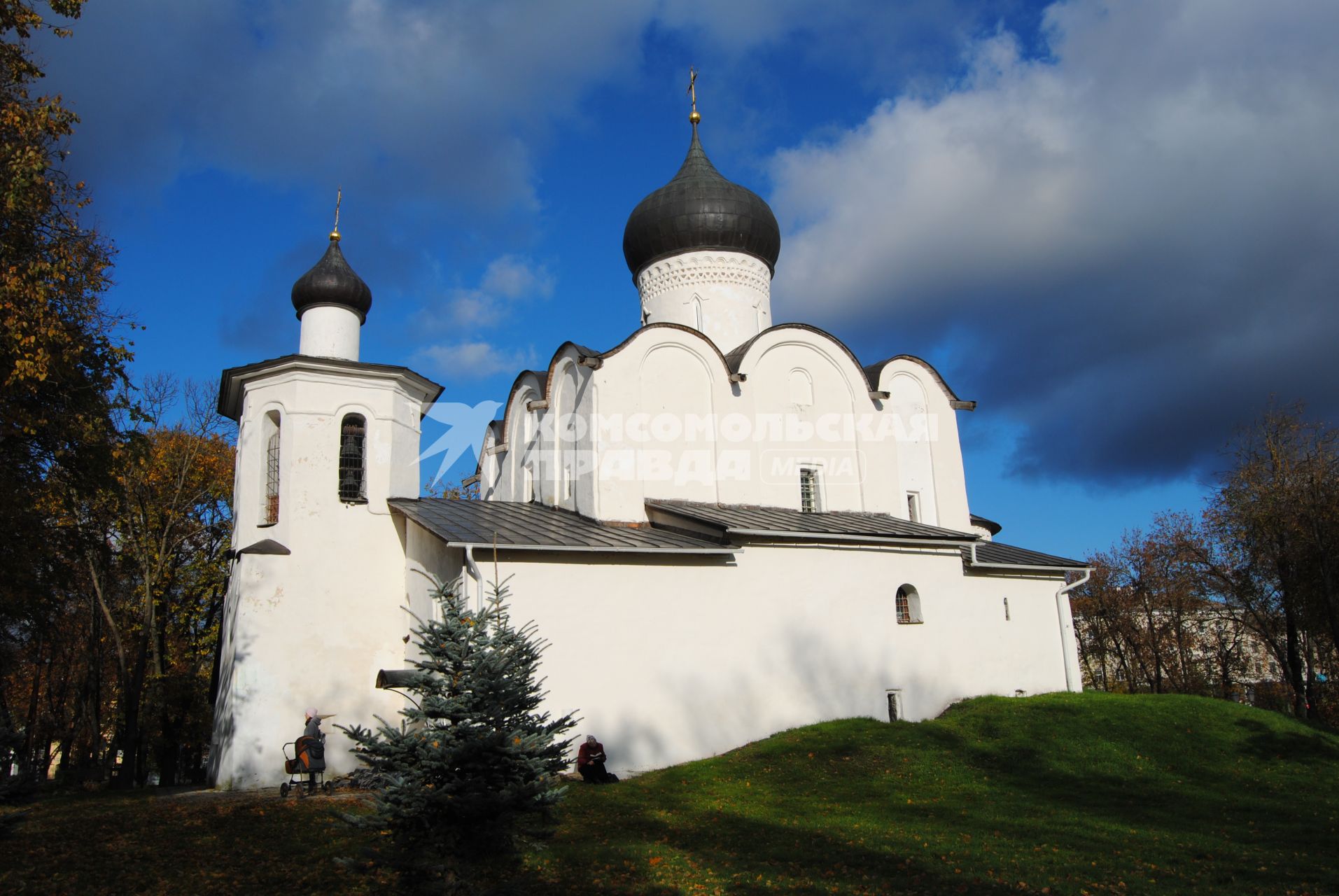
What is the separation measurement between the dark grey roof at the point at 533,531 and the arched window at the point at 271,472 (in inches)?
66.1

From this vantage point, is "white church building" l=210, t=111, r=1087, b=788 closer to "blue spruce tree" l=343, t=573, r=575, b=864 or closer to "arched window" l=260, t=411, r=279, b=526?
"arched window" l=260, t=411, r=279, b=526

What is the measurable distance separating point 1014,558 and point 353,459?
1111 centimetres

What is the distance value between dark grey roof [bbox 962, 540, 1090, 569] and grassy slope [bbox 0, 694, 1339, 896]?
3.01 metres

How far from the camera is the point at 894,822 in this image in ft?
26.1

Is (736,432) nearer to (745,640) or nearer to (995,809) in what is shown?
(745,640)

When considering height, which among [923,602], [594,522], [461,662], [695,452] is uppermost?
[695,452]

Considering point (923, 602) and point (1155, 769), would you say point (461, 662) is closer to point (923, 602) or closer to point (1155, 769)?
point (1155, 769)

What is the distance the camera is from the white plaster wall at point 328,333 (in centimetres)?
1355

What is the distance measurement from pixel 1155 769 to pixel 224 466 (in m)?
18.6

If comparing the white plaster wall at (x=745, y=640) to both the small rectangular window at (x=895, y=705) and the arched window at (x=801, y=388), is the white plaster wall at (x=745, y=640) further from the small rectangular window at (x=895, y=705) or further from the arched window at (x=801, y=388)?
the arched window at (x=801, y=388)

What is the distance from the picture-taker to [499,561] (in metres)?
10.9

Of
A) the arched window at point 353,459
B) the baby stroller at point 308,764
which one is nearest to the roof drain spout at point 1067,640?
the arched window at point 353,459

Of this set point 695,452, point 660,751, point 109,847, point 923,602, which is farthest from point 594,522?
point 109,847

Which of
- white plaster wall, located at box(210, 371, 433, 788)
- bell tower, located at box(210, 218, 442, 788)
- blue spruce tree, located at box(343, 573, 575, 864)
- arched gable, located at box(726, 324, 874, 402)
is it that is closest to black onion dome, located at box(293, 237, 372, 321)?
bell tower, located at box(210, 218, 442, 788)
